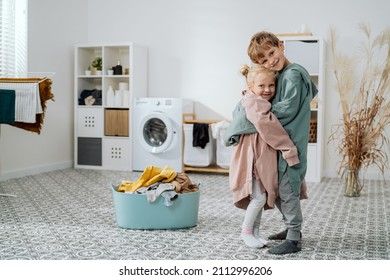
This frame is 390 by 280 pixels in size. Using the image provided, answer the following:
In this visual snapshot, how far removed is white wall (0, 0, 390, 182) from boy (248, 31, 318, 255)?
3296mm

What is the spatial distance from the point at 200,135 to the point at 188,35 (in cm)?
135

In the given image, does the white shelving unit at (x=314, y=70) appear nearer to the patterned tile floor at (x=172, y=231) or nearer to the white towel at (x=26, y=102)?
the patterned tile floor at (x=172, y=231)

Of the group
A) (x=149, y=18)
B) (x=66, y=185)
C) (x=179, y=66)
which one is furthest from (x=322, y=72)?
(x=66, y=185)

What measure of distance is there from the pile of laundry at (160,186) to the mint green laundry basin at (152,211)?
0.12 ft

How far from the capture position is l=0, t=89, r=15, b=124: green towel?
4.45 metres

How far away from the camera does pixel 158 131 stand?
250 inches

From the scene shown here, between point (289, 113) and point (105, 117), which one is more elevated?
point (289, 113)

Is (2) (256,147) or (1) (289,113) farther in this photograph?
(2) (256,147)

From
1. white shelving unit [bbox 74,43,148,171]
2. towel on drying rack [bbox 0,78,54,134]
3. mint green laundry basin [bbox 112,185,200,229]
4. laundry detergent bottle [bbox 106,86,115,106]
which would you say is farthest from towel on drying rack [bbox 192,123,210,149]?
mint green laundry basin [bbox 112,185,200,229]

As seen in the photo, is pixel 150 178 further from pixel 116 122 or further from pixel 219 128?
pixel 116 122

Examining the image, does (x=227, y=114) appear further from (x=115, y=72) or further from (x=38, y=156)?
(x=38, y=156)

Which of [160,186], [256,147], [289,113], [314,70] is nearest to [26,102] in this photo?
[160,186]

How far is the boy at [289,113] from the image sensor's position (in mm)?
2762

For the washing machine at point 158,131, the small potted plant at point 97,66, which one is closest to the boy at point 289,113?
→ the washing machine at point 158,131
